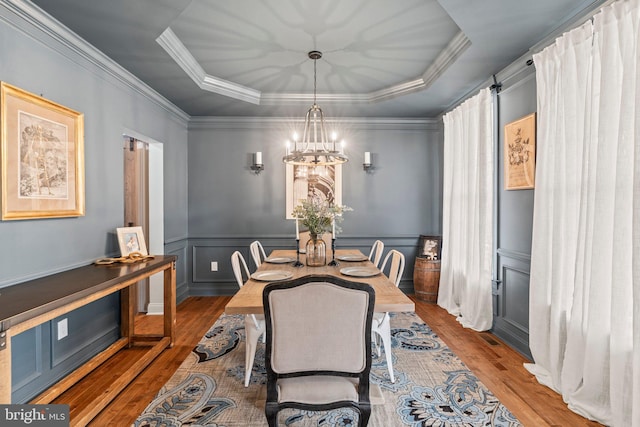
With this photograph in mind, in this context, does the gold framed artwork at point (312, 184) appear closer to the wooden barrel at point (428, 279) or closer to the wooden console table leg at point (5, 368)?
the wooden barrel at point (428, 279)

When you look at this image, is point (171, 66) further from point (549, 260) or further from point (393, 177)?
point (549, 260)

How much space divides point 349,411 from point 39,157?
8.36ft

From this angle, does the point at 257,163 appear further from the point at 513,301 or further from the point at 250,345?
the point at 513,301

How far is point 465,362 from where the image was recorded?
278cm

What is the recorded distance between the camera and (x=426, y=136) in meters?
4.96

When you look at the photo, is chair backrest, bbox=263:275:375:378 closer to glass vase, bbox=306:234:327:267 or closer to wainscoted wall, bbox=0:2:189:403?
glass vase, bbox=306:234:327:267

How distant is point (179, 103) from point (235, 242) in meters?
1.97

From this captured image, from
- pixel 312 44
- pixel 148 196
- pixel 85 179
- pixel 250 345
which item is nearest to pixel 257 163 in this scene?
pixel 148 196

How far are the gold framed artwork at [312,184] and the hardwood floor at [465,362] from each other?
6.40ft

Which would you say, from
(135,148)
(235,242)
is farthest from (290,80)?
(235,242)

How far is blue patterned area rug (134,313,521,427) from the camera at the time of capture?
2027 millimetres

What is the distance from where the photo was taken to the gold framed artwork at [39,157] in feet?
6.48

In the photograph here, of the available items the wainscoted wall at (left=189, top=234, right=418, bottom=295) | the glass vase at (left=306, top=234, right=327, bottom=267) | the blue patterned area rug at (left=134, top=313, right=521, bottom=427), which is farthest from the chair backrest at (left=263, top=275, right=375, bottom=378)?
the wainscoted wall at (left=189, top=234, right=418, bottom=295)

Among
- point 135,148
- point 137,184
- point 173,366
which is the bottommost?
point 173,366
